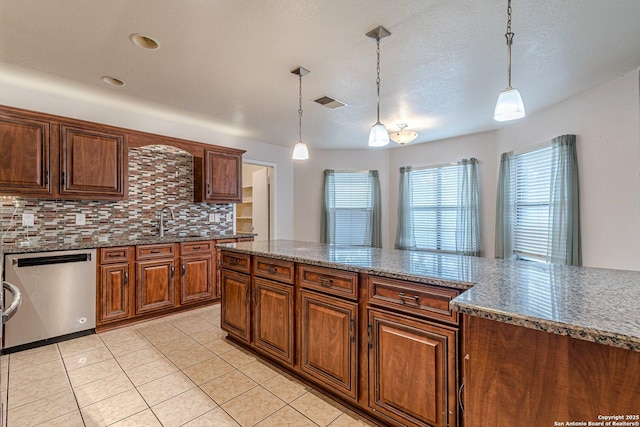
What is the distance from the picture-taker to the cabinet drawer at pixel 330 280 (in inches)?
69.9

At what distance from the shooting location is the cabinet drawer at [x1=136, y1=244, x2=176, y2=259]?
128 inches

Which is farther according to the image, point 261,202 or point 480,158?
point 261,202

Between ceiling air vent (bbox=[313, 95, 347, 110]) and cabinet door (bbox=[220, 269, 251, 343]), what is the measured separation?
2.05 m

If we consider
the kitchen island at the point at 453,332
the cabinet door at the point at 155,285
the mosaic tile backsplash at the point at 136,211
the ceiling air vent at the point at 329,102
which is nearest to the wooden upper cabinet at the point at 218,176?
the mosaic tile backsplash at the point at 136,211

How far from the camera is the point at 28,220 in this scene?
117 inches

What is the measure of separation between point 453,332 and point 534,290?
392 millimetres

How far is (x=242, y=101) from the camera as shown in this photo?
3.31 meters

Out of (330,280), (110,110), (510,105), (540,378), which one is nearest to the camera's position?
(540,378)

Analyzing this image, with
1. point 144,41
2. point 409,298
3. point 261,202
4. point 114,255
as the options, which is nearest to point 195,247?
point 114,255

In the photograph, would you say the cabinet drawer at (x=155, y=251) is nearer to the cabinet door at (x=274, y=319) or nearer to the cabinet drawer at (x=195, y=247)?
the cabinet drawer at (x=195, y=247)

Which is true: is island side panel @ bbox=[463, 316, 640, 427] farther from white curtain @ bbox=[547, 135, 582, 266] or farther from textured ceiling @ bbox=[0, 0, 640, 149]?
white curtain @ bbox=[547, 135, 582, 266]

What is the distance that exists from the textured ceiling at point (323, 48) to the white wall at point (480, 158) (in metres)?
1.22

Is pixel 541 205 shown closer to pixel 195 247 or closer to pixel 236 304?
pixel 236 304

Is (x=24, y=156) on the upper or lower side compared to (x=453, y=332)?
upper
